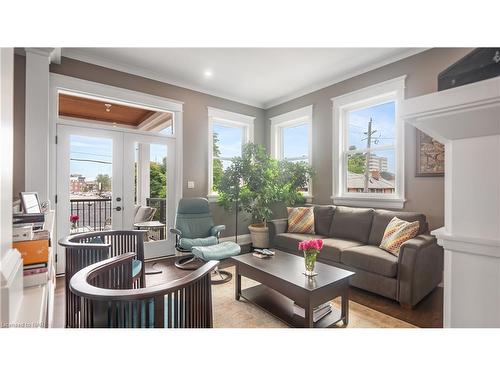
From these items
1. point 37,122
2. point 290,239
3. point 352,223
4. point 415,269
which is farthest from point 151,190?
point 415,269

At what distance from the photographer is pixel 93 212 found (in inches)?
133

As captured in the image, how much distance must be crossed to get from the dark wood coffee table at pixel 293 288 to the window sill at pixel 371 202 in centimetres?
158

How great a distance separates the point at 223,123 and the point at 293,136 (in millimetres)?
1344

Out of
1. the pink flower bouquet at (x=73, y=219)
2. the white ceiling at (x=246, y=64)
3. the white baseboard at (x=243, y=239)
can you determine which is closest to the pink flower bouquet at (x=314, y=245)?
the white ceiling at (x=246, y=64)

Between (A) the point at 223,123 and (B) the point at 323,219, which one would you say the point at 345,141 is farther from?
(A) the point at 223,123

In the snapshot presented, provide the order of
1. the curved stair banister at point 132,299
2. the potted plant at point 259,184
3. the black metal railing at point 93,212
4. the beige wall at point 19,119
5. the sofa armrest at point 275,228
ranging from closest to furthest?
the curved stair banister at point 132,299 → the beige wall at point 19,119 → the black metal railing at point 93,212 → the sofa armrest at point 275,228 → the potted plant at point 259,184

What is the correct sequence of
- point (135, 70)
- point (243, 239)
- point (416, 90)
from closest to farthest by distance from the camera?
point (416, 90) < point (135, 70) < point (243, 239)

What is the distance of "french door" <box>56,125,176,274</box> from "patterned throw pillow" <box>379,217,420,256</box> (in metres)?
3.00

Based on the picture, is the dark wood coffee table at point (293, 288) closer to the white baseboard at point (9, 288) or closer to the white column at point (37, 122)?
the white baseboard at point (9, 288)

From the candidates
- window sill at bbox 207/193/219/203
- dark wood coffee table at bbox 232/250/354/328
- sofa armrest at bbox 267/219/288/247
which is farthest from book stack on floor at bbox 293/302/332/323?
window sill at bbox 207/193/219/203

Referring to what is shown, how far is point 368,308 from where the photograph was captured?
7.48ft

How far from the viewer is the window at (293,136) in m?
4.33

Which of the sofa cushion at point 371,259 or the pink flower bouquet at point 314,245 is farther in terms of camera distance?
the sofa cushion at point 371,259

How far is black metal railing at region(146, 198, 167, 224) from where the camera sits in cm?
383
